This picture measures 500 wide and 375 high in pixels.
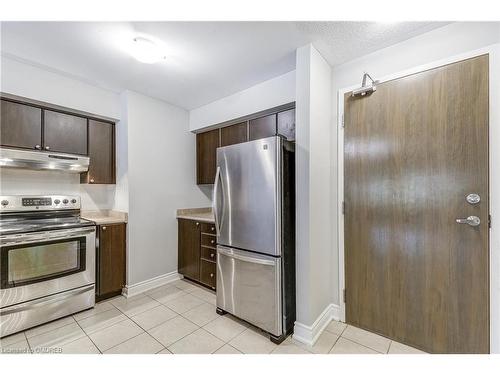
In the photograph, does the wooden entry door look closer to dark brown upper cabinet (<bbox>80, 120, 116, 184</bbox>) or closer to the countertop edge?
the countertop edge

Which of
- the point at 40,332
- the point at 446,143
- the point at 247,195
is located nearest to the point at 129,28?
the point at 247,195

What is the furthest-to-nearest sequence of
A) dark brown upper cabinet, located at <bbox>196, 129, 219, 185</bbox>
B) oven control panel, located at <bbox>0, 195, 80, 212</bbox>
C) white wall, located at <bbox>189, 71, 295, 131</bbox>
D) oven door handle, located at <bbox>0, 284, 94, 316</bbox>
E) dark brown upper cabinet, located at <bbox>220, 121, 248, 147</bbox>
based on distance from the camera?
dark brown upper cabinet, located at <bbox>196, 129, 219, 185</bbox> < dark brown upper cabinet, located at <bbox>220, 121, 248, 147</bbox> < white wall, located at <bbox>189, 71, 295, 131</bbox> < oven control panel, located at <bbox>0, 195, 80, 212</bbox> < oven door handle, located at <bbox>0, 284, 94, 316</bbox>

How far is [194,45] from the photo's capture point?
5.85 feet

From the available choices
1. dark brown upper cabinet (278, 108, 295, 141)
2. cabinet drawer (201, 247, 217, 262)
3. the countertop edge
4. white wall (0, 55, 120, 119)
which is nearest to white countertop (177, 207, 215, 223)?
the countertop edge

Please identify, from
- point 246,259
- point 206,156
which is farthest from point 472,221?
point 206,156

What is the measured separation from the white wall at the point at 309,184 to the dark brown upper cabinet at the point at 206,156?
1.51 metres

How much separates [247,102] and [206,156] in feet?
3.23

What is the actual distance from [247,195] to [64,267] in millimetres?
1869

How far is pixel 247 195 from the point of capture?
189 centimetres

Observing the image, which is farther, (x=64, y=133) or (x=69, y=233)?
(x=64, y=133)

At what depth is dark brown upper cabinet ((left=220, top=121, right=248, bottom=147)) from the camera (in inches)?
106

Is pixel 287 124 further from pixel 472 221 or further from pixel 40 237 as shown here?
pixel 40 237

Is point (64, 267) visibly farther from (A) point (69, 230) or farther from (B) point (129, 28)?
(B) point (129, 28)

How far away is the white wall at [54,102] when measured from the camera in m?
2.02
